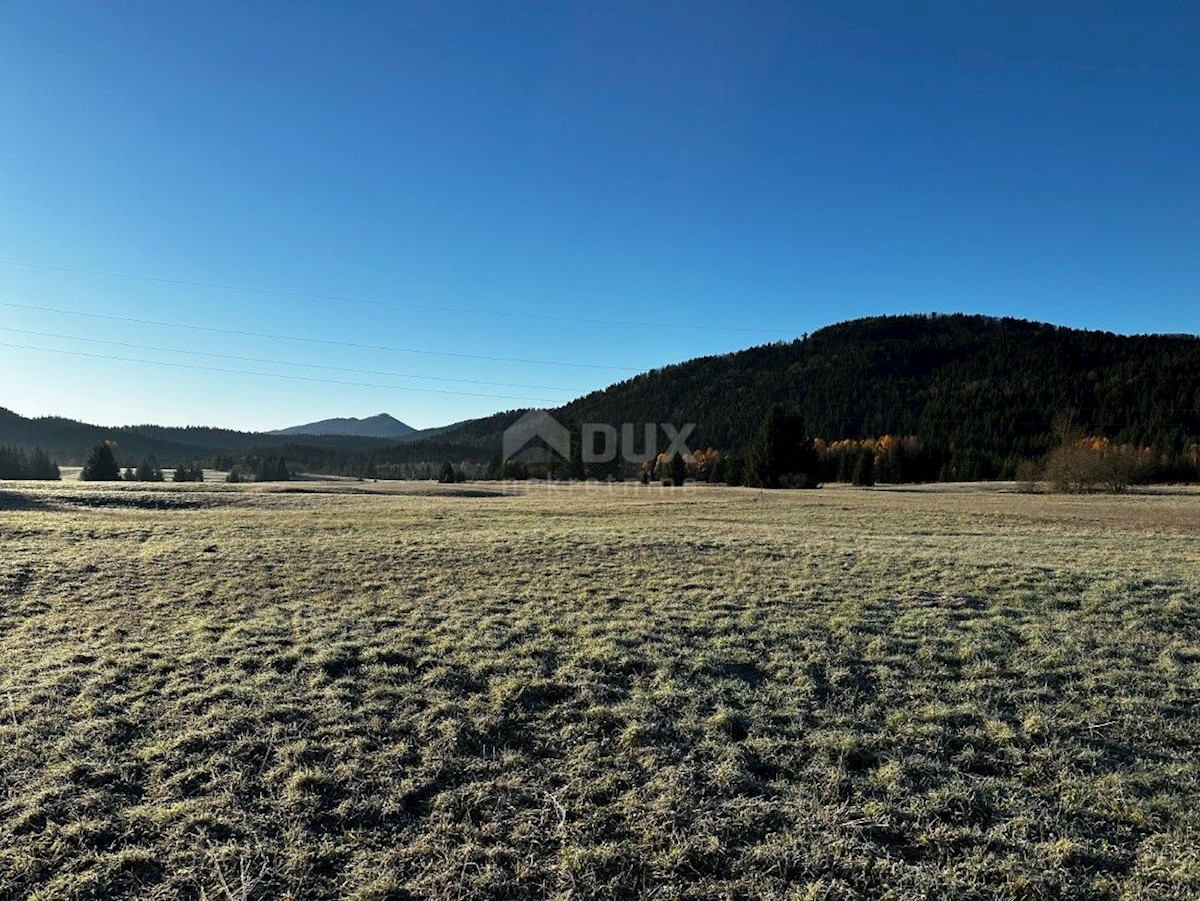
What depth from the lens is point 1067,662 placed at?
939 cm

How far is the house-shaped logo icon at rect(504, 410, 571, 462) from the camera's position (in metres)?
120

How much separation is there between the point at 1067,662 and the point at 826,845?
255 inches

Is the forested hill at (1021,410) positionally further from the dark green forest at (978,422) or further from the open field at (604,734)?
the open field at (604,734)

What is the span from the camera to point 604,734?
7367 millimetres

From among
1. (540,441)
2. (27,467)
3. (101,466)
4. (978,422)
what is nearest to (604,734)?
(101,466)

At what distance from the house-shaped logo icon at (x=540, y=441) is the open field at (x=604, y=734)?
335 feet

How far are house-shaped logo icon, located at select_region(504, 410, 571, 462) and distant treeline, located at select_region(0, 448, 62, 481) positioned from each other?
76432 millimetres

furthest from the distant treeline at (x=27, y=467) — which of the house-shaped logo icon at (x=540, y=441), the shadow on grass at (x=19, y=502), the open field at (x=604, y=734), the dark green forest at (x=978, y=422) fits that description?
the open field at (x=604, y=734)

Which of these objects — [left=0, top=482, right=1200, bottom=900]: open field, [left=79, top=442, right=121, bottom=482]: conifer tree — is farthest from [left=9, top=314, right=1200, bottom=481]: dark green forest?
[left=0, top=482, right=1200, bottom=900]: open field

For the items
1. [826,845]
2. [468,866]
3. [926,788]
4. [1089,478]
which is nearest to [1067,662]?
[926,788]

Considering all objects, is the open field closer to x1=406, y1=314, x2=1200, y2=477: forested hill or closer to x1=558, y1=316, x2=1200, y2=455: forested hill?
x1=406, y1=314, x2=1200, y2=477: forested hill

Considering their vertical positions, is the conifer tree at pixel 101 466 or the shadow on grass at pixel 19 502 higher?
the conifer tree at pixel 101 466

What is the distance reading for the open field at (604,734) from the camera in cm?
523

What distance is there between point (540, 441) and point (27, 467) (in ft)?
292
